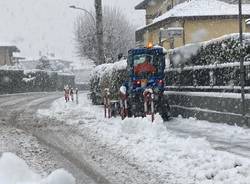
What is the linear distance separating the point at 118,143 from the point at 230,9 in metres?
29.1

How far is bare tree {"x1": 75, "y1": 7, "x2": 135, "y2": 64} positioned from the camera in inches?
2464

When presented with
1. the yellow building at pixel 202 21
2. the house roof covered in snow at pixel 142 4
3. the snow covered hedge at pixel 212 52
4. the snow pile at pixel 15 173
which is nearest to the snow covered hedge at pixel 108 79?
the snow covered hedge at pixel 212 52

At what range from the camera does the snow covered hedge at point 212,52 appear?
14.7m

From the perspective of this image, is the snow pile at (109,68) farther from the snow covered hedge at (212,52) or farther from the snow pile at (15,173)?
the snow pile at (15,173)

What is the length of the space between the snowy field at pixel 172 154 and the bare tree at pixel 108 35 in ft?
149

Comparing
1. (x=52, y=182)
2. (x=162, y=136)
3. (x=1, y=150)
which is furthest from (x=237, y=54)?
(x=52, y=182)

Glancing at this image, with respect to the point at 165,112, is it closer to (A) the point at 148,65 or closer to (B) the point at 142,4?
(A) the point at 148,65

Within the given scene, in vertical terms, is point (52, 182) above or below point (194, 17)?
below

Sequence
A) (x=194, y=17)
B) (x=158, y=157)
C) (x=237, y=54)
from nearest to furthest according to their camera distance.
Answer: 1. (x=158, y=157)
2. (x=237, y=54)
3. (x=194, y=17)

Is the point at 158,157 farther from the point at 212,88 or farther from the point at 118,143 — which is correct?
the point at 212,88

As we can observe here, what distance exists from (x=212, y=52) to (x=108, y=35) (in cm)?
4844

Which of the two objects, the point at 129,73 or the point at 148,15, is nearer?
the point at 129,73

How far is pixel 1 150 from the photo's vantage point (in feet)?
39.1

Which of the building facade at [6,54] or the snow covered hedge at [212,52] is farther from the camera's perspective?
the building facade at [6,54]
